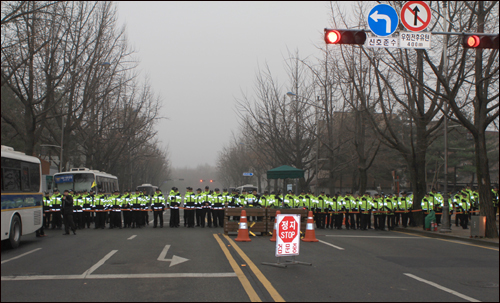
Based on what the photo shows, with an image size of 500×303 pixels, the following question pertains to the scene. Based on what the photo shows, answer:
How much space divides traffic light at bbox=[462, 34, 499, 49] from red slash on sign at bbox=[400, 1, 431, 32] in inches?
46.4

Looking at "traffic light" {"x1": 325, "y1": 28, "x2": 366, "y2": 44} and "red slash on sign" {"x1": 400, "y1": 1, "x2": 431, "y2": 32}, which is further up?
"red slash on sign" {"x1": 400, "y1": 1, "x2": 431, "y2": 32}

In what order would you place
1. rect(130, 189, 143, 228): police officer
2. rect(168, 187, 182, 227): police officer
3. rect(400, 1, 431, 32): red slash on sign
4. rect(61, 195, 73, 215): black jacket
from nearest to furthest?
1. rect(400, 1, 431, 32): red slash on sign
2. rect(61, 195, 73, 215): black jacket
3. rect(168, 187, 182, 227): police officer
4. rect(130, 189, 143, 228): police officer

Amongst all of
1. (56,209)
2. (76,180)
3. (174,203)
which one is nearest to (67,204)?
(56,209)

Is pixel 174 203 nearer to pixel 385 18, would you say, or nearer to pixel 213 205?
pixel 213 205

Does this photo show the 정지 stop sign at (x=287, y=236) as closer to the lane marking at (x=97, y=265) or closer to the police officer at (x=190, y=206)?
the lane marking at (x=97, y=265)

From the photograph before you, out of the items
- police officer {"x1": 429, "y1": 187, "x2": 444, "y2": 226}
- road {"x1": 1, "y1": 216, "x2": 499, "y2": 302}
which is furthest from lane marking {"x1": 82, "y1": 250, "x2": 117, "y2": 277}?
police officer {"x1": 429, "y1": 187, "x2": 444, "y2": 226}

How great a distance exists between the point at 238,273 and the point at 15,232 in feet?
26.6

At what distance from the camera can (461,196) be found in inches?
891

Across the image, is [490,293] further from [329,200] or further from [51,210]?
[51,210]

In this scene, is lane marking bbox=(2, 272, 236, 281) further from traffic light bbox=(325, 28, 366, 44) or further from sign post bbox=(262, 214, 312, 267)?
traffic light bbox=(325, 28, 366, 44)

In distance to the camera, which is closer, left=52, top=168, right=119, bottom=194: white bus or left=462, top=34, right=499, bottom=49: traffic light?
left=462, top=34, right=499, bottom=49: traffic light

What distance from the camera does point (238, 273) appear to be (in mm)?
8977

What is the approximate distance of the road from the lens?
7.26 meters

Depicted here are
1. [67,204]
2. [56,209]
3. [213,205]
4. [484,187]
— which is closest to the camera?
[484,187]
